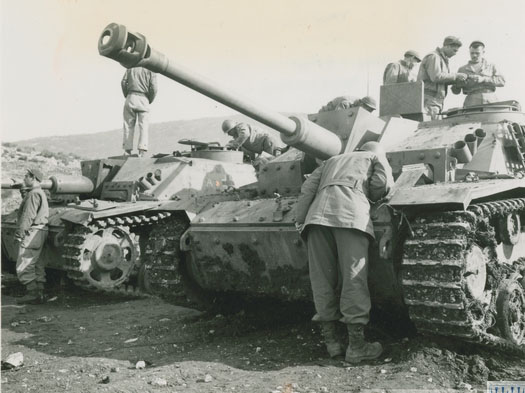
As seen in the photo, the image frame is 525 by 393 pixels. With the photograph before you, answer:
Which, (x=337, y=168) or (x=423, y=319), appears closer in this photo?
(x=423, y=319)

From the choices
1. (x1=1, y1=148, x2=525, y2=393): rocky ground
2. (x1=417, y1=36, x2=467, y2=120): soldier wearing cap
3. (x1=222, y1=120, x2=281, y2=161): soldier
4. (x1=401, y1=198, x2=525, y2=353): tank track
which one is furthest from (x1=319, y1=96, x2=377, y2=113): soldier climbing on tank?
(x1=222, y1=120, x2=281, y2=161): soldier

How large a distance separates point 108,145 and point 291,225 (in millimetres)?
61007

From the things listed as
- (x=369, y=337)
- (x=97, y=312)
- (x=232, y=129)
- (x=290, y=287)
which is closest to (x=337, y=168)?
(x=290, y=287)

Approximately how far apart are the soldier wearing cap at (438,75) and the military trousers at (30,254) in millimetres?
6479

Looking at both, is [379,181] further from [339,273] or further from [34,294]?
[34,294]

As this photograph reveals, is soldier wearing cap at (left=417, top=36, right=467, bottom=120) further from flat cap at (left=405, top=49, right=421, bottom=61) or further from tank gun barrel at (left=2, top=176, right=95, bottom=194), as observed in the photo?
tank gun barrel at (left=2, top=176, right=95, bottom=194)

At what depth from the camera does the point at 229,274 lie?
267 inches

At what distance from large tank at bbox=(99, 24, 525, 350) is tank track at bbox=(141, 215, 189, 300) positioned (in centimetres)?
4

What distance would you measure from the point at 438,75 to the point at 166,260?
15.9 feet

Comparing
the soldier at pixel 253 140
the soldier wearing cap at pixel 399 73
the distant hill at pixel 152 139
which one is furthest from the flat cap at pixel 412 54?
the distant hill at pixel 152 139

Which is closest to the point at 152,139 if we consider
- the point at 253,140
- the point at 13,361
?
the point at 253,140

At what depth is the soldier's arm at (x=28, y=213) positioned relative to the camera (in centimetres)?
981

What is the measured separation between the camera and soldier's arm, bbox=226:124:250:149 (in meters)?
12.5

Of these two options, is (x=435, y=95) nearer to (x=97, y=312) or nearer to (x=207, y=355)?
(x=207, y=355)
